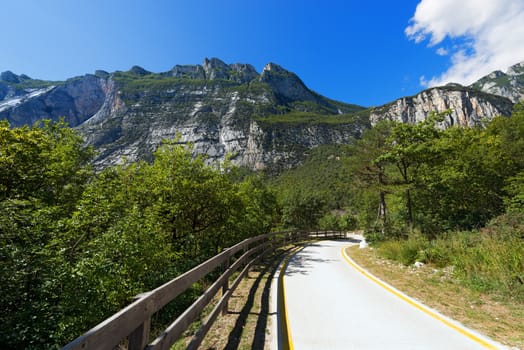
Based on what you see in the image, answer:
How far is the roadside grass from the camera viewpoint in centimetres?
411

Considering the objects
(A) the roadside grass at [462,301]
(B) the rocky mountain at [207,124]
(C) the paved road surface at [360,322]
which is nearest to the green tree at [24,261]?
(C) the paved road surface at [360,322]

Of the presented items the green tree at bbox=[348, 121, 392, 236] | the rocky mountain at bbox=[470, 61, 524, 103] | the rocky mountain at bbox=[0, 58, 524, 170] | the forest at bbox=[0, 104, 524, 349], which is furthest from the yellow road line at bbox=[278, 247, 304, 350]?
the rocky mountain at bbox=[470, 61, 524, 103]

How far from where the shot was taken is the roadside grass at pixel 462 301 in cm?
411

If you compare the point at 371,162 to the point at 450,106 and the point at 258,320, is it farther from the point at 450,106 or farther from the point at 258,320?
the point at 450,106

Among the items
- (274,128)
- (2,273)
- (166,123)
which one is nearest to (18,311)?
(2,273)

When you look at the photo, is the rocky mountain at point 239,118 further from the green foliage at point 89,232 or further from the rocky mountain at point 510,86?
the green foliage at point 89,232

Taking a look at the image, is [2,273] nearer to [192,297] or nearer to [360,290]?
[192,297]

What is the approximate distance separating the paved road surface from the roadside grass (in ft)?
1.60

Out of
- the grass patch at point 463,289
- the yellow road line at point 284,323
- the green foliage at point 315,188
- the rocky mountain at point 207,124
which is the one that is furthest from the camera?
the rocky mountain at point 207,124

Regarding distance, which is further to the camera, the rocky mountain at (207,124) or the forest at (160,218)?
the rocky mountain at (207,124)

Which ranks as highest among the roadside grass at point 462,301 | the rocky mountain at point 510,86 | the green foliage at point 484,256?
the rocky mountain at point 510,86

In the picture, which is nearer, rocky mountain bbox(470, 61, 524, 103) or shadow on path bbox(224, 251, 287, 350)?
shadow on path bbox(224, 251, 287, 350)

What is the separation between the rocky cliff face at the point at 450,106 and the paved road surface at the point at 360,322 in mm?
141618

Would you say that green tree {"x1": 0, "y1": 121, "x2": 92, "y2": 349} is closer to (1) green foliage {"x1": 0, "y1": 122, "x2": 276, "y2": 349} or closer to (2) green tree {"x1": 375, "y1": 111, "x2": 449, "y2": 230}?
(1) green foliage {"x1": 0, "y1": 122, "x2": 276, "y2": 349}
